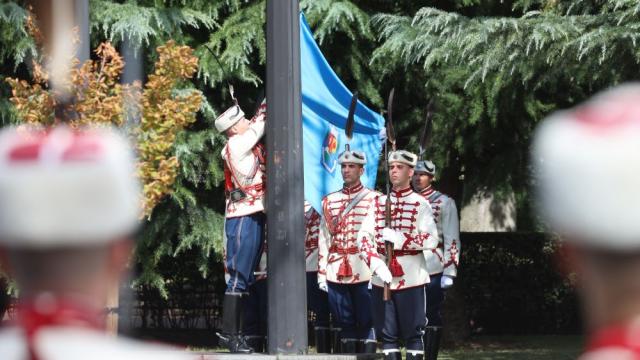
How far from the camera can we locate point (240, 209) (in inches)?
389

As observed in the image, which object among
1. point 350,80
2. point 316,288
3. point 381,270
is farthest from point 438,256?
point 350,80

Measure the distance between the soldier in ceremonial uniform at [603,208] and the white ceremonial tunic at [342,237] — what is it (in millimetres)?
8177

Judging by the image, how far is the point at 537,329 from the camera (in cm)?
1716

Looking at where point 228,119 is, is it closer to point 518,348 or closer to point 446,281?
point 446,281

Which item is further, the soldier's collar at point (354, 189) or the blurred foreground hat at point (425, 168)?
the blurred foreground hat at point (425, 168)

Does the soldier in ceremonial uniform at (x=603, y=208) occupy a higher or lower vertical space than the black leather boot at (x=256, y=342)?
higher

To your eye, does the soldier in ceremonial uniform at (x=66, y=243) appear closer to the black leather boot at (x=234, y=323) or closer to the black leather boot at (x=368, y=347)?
the black leather boot at (x=234, y=323)

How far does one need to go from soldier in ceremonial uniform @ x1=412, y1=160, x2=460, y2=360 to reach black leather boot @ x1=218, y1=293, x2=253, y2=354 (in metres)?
2.08

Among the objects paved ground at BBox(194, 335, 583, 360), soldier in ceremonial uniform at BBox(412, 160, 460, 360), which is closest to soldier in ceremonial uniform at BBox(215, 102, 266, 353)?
soldier in ceremonial uniform at BBox(412, 160, 460, 360)

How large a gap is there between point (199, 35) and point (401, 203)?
4.55 meters

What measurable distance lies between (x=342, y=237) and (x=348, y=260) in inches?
8.1

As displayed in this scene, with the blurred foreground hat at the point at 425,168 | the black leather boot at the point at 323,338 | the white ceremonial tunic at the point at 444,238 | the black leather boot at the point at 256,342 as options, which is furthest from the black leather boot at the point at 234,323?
the blurred foreground hat at the point at 425,168

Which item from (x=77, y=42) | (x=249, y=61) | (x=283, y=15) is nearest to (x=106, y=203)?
(x=77, y=42)

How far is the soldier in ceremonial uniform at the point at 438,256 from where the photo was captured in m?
11.6
